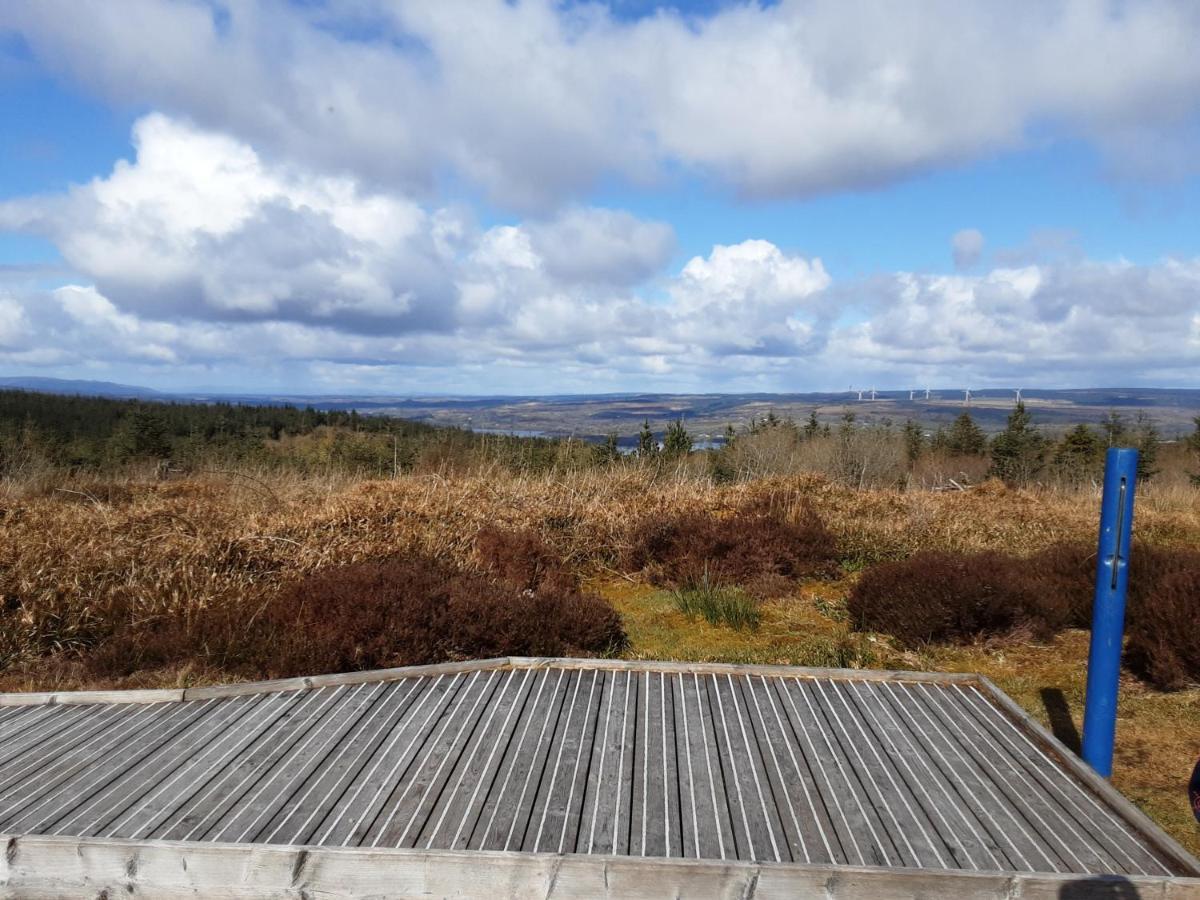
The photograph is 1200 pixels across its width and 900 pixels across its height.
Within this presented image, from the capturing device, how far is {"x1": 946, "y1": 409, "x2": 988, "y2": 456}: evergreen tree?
39094 millimetres

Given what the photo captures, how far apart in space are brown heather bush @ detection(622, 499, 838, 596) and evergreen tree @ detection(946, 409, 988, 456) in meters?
31.8

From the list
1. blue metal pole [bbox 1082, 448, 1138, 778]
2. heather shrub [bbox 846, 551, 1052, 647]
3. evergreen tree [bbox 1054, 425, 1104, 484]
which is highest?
blue metal pole [bbox 1082, 448, 1138, 778]

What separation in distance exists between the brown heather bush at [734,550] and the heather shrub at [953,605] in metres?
1.59

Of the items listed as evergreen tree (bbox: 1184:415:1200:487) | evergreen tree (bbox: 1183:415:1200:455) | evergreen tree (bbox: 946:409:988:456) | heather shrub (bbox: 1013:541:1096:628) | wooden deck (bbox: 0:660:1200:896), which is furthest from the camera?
evergreen tree (bbox: 946:409:988:456)

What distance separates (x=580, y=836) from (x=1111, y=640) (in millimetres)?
2773

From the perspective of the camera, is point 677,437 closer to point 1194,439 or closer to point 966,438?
point 966,438

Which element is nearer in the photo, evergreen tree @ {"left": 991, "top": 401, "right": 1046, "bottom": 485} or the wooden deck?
the wooden deck

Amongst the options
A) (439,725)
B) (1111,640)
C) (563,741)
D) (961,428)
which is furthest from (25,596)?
(961,428)

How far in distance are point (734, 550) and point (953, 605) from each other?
2.74 m

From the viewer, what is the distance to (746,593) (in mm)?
8102

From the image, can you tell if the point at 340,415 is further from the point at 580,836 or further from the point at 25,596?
the point at 580,836

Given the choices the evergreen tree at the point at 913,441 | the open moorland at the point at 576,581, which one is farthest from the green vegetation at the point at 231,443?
the evergreen tree at the point at 913,441

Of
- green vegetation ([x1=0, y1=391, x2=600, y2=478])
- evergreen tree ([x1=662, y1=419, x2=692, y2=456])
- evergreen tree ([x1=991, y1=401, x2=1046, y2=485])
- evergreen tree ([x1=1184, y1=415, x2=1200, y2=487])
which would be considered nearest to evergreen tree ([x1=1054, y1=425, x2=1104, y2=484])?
evergreen tree ([x1=991, y1=401, x2=1046, y2=485])

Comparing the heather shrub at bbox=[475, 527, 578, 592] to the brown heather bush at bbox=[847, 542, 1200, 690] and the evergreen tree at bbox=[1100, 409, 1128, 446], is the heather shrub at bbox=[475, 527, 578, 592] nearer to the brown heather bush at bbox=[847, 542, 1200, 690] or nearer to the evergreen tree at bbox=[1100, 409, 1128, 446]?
the brown heather bush at bbox=[847, 542, 1200, 690]
